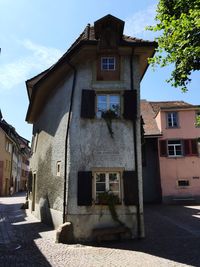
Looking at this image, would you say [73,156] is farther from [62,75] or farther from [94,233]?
[62,75]

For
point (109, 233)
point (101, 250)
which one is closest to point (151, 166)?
point (109, 233)

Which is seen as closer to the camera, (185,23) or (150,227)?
(185,23)

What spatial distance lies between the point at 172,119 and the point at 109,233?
17.5 metres

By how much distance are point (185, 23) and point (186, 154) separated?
17.5 meters

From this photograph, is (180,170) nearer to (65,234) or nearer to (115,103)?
(115,103)

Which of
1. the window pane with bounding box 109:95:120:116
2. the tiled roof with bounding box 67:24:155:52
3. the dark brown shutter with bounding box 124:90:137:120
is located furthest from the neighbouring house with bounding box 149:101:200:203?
the window pane with bounding box 109:95:120:116

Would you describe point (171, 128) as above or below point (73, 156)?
above

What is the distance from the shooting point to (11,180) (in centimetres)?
4472

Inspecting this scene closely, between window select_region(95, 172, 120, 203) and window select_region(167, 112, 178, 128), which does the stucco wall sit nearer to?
window select_region(95, 172, 120, 203)

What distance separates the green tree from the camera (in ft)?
31.8

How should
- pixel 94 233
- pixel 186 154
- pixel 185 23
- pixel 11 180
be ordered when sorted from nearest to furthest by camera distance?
1. pixel 185 23
2. pixel 94 233
3. pixel 186 154
4. pixel 11 180

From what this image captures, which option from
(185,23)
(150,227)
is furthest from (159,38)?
(150,227)

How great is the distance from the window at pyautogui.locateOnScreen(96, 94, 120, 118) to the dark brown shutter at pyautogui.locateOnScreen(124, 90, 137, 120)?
348 millimetres

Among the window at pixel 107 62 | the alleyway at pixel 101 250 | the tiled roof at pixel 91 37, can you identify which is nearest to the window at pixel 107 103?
the window at pixel 107 62
